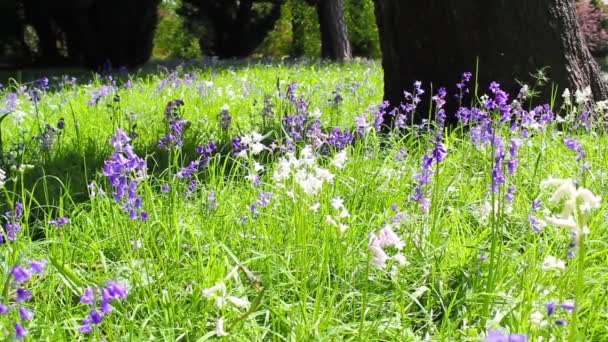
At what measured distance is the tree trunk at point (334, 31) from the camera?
1638 centimetres

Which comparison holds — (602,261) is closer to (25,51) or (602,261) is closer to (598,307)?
(598,307)

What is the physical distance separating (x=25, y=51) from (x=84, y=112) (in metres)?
11.7

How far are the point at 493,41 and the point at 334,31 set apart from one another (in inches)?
499

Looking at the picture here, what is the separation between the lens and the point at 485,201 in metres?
2.47

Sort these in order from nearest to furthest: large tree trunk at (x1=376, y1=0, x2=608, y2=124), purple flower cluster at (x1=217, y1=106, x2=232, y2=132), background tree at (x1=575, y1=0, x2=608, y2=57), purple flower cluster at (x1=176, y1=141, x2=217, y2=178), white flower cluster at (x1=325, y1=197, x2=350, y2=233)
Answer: white flower cluster at (x1=325, y1=197, x2=350, y2=233) < purple flower cluster at (x1=176, y1=141, x2=217, y2=178) < purple flower cluster at (x1=217, y1=106, x2=232, y2=132) < large tree trunk at (x1=376, y1=0, x2=608, y2=124) < background tree at (x1=575, y1=0, x2=608, y2=57)

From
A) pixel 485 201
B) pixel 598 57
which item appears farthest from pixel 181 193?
pixel 598 57

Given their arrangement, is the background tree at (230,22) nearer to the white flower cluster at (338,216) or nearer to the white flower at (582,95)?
the white flower at (582,95)

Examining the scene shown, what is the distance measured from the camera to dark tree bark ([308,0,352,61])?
53.7 ft

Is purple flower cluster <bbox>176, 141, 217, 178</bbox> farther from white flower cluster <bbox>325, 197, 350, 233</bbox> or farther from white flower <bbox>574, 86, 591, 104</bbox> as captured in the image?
white flower <bbox>574, 86, 591, 104</bbox>

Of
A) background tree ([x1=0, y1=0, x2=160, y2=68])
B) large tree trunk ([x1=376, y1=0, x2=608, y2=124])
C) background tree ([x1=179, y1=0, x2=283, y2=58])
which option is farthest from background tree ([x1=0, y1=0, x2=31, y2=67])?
large tree trunk ([x1=376, y1=0, x2=608, y2=124])

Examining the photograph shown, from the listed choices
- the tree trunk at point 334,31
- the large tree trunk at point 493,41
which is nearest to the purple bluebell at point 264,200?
the large tree trunk at point 493,41

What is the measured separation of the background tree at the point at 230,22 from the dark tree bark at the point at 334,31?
3919 millimetres

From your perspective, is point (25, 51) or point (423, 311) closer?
point (423, 311)

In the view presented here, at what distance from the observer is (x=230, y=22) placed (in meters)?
20.3
